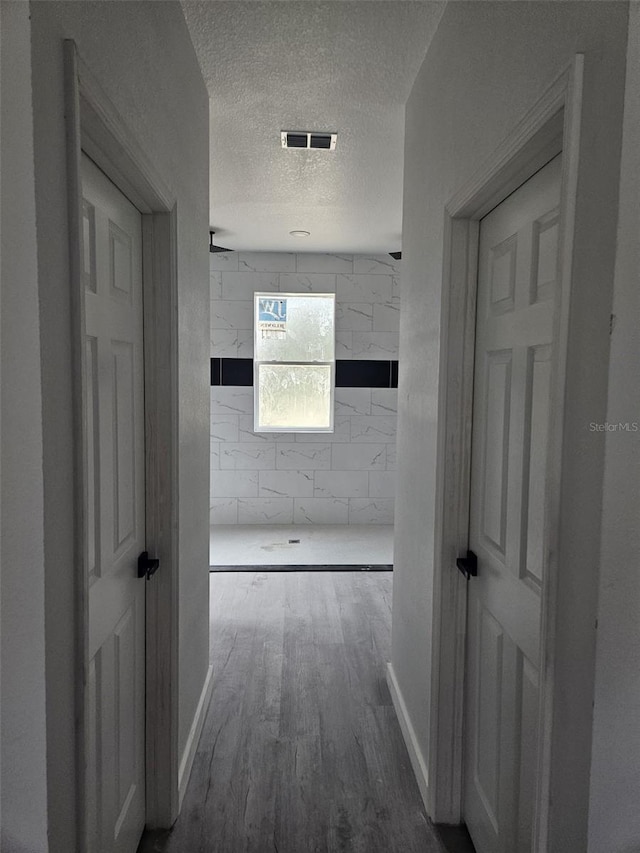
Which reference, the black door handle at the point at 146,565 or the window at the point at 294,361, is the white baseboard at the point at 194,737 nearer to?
the black door handle at the point at 146,565

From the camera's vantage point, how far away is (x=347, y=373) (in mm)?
5965

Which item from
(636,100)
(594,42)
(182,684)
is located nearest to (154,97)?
(594,42)

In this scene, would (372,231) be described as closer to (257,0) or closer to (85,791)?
(257,0)

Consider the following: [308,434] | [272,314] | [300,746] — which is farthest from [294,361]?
[300,746]

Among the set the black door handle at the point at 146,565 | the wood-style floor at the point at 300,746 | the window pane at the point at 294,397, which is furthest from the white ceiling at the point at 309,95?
the wood-style floor at the point at 300,746

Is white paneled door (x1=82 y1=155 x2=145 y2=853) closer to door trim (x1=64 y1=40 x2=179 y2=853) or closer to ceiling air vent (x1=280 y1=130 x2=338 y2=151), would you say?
door trim (x1=64 y1=40 x2=179 y2=853)

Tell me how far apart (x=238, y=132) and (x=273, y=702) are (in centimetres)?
279

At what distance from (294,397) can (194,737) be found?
4039 millimetres

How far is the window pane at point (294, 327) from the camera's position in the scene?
5875 millimetres

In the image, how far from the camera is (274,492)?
6.01 meters

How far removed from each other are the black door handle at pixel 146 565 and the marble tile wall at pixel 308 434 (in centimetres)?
417

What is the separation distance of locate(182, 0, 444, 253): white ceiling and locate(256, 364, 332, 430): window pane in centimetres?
195

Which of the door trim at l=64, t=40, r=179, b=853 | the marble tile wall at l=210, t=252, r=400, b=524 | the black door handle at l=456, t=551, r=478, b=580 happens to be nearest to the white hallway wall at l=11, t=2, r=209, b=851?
the door trim at l=64, t=40, r=179, b=853

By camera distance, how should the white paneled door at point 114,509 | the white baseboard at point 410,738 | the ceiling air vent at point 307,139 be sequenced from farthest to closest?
the ceiling air vent at point 307,139
the white baseboard at point 410,738
the white paneled door at point 114,509
